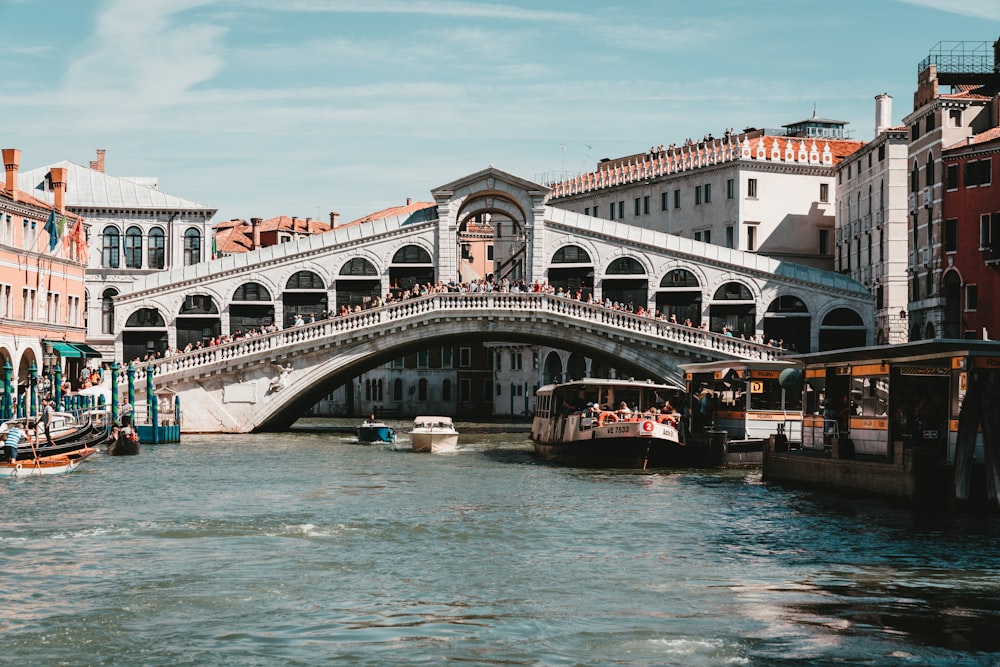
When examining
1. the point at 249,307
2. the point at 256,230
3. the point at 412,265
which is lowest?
the point at 249,307

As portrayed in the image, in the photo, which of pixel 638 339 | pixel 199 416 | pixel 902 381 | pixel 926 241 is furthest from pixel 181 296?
pixel 902 381

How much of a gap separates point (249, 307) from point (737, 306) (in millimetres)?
16870

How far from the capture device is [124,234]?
195 ft

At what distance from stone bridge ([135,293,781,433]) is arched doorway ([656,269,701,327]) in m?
5.22

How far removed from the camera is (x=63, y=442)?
33.8 m

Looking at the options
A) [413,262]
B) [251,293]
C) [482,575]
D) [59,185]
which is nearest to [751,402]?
[413,262]

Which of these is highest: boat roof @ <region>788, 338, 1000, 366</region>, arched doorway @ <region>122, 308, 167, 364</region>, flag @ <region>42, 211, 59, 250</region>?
flag @ <region>42, 211, 59, 250</region>

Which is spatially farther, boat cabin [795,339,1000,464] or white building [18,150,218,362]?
white building [18,150,218,362]

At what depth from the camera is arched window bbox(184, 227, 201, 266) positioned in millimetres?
59875

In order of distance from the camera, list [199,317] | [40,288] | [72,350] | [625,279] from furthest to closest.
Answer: [625,279]
[199,317]
[72,350]
[40,288]

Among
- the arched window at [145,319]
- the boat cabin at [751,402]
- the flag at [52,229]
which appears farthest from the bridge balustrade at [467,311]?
the boat cabin at [751,402]

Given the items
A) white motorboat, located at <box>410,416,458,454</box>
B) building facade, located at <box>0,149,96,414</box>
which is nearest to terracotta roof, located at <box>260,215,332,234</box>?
building facade, located at <box>0,149,96,414</box>

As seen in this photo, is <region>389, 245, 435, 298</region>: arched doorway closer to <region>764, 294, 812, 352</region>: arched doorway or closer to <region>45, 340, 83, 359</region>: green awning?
<region>45, 340, 83, 359</region>: green awning

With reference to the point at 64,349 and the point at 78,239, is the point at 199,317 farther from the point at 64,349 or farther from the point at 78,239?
the point at 78,239
